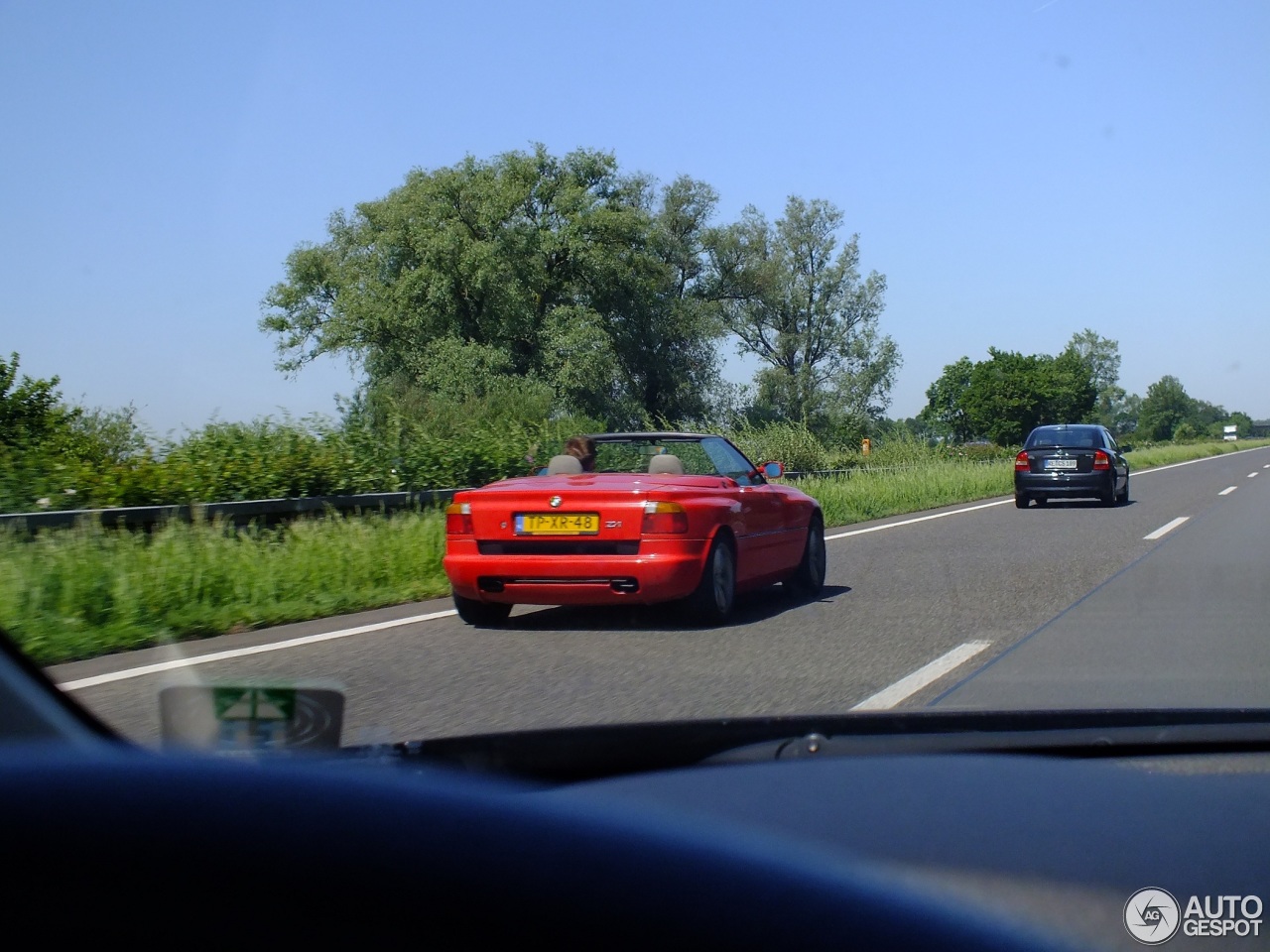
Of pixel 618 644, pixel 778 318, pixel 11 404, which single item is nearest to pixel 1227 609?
pixel 618 644

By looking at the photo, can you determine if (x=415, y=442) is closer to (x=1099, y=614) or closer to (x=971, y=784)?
(x=1099, y=614)

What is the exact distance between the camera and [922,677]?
6.88 meters

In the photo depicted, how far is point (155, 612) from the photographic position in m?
9.04

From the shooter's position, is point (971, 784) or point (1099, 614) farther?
point (1099, 614)

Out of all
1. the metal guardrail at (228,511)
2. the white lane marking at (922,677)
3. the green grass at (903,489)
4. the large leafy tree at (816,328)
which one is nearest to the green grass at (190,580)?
the metal guardrail at (228,511)

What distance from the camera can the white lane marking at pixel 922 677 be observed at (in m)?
6.17

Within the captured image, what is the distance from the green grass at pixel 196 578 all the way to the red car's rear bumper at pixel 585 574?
1.67m

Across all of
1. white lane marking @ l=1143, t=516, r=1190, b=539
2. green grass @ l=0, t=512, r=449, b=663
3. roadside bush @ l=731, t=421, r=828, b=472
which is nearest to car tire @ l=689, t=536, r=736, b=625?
green grass @ l=0, t=512, r=449, b=663

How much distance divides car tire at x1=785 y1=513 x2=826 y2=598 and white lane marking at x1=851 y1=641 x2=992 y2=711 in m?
2.62

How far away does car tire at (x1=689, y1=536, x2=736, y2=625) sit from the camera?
8.78 m

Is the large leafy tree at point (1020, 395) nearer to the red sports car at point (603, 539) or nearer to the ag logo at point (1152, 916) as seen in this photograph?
the red sports car at point (603, 539)

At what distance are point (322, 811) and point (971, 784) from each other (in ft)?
9.73

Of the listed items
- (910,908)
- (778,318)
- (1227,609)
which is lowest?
(1227,609)
